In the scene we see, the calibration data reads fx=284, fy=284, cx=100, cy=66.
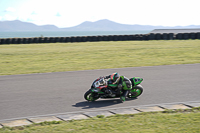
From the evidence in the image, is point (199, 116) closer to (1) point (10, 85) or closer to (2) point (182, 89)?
(2) point (182, 89)

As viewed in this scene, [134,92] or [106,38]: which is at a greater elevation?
[106,38]

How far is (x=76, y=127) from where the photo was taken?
573 cm

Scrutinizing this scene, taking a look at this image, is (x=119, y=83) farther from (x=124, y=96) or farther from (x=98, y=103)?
(x=98, y=103)

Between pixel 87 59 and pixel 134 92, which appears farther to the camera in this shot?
pixel 87 59

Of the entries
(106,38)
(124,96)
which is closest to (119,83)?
(124,96)

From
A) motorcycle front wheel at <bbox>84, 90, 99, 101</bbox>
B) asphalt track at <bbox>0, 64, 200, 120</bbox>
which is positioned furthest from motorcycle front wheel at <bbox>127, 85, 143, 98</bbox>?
motorcycle front wheel at <bbox>84, 90, 99, 101</bbox>

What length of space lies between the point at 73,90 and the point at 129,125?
3871 mm

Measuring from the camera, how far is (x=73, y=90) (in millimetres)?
9352

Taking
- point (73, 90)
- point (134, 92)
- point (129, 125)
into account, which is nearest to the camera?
point (129, 125)

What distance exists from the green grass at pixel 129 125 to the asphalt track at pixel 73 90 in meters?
1.06

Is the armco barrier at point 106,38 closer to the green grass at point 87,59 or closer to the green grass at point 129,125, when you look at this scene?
the green grass at point 87,59

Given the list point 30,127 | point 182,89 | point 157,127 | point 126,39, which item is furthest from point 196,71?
point 126,39

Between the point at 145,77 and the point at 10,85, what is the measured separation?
5222 mm

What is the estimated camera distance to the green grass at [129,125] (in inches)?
216
